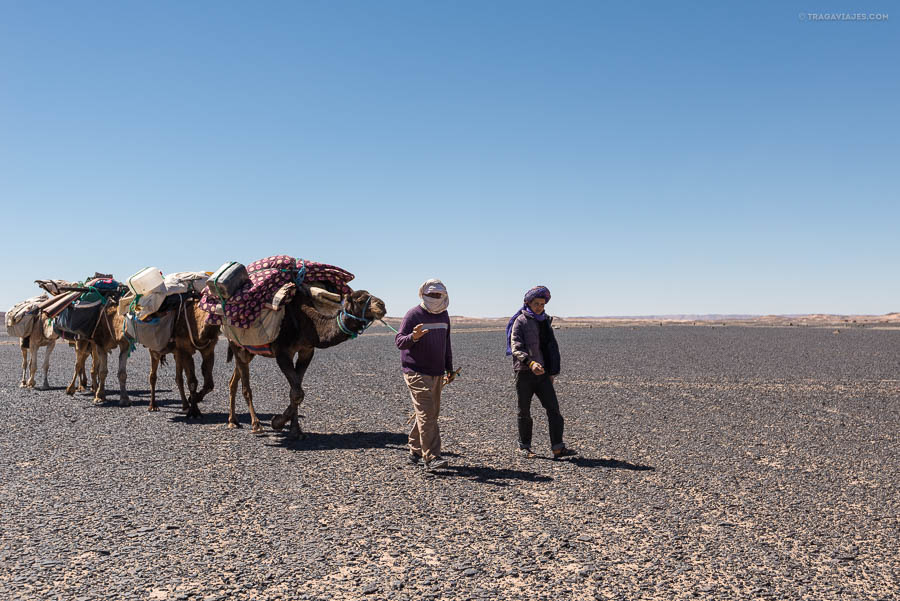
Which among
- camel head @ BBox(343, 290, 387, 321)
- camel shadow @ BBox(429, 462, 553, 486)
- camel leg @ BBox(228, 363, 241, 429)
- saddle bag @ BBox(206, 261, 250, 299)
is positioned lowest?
camel shadow @ BBox(429, 462, 553, 486)

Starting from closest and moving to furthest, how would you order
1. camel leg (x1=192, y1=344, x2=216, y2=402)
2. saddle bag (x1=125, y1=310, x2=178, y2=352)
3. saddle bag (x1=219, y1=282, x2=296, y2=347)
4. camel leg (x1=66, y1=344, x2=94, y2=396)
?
1. saddle bag (x1=219, y1=282, x2=296, y2=347)
2. saddle bag (x1=125, y1=310, x2=178, y2=352)
3. camel leg (x1=192, y1=344, x2=216, y2=402)
4. camel leg (x1=66, y1=344, x2=94, y2=396)

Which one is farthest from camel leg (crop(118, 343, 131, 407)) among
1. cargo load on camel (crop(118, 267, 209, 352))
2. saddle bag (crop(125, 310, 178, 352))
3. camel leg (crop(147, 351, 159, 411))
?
saddle bag (crop(125, 310, 178, 352))

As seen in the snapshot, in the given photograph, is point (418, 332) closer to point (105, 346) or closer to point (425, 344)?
point (425, 344)

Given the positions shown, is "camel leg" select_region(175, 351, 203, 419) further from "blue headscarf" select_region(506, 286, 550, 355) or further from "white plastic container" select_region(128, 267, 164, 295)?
"blue headscarf" select_region(506, 286, 550, 355)

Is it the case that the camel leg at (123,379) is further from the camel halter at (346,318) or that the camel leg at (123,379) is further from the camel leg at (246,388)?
the camel halter at (346,318)

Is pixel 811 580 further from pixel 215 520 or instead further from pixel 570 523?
pixel 215 520

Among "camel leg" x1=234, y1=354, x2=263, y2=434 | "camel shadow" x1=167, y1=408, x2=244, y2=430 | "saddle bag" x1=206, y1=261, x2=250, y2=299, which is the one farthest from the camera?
"camel shadow" x1=167, y1=408, x2=244, y2=430

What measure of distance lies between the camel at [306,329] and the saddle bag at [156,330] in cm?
264

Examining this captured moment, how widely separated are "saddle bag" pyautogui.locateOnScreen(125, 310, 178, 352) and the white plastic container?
1.72ft

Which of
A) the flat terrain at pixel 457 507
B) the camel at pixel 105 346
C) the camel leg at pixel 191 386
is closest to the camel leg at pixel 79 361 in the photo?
the camel at pixel 105 346

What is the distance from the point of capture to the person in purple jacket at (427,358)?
8.02m

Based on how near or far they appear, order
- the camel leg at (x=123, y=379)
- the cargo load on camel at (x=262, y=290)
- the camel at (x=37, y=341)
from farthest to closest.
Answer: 1. the camel at (x=37, y=341)
2. the camel leg at (x=123, y=379)
3. the cargo load on camel at (x=262, y=290)

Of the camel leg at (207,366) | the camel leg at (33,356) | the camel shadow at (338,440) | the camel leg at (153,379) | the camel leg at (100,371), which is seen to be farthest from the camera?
the camel leg at (33,356)

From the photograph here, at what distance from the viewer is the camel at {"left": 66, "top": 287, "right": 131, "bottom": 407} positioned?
46.5ft
